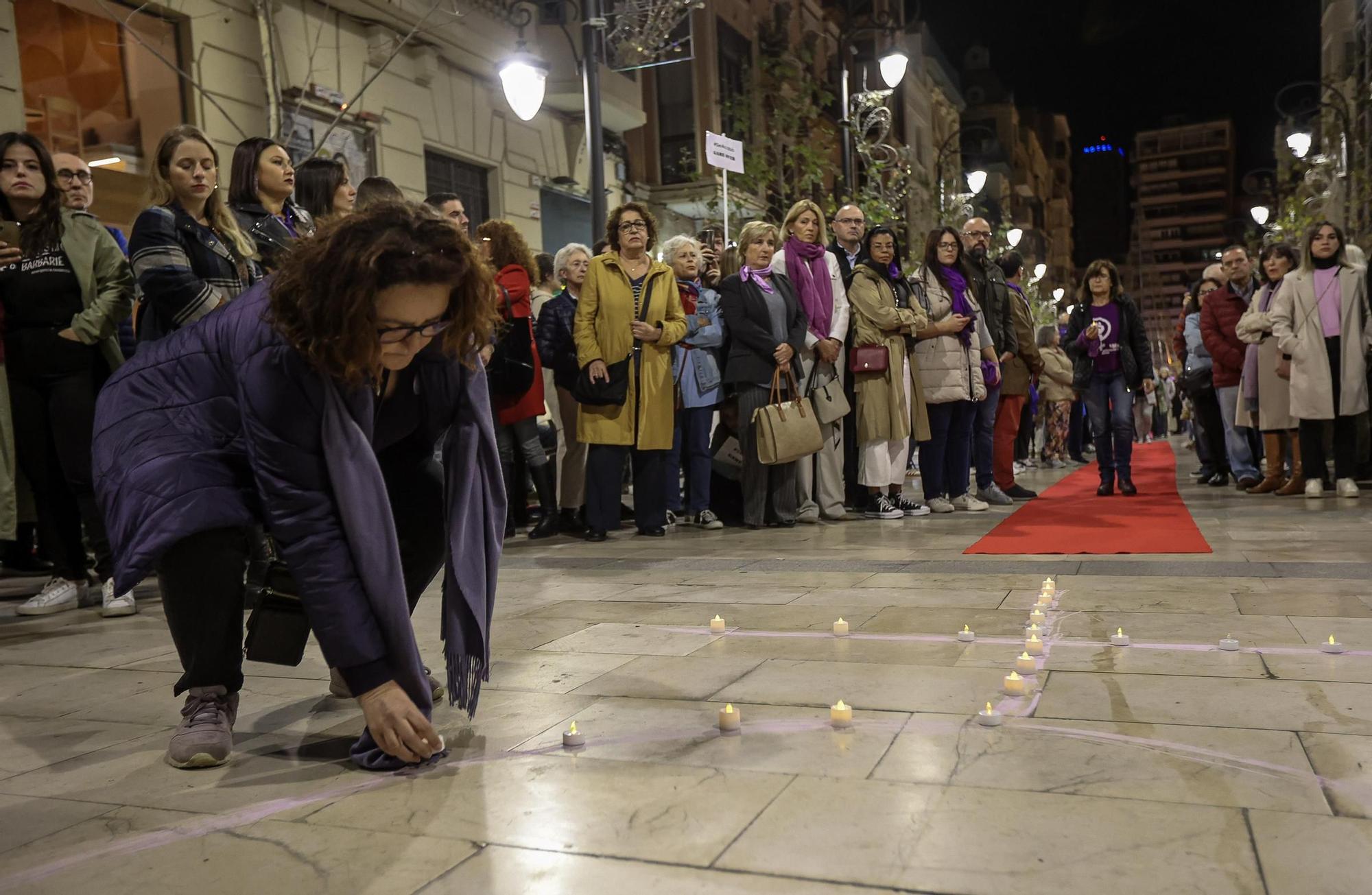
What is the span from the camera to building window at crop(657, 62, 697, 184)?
2370 cm

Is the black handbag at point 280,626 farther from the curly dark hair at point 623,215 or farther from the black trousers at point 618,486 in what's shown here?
the curly dark hair at point 623,215

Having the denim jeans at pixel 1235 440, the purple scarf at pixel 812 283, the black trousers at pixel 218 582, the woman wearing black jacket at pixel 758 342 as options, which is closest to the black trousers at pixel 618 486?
the woman wearing black jacket at pixel 758 342

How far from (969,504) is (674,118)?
16.5 meters

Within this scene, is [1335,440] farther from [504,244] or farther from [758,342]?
[504,244]

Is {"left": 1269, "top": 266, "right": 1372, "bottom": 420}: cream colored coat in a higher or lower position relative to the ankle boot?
higher

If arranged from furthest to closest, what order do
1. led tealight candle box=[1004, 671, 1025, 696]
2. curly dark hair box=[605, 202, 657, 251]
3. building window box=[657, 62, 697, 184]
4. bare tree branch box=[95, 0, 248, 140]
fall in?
building window box=[657, 62, 697, 184] < bare tree branch box=[95, 0, 248, 140] < curly dark hair box=[605, 202, 657, 251] < led tealight candle box=[1004, 671, 1025, 696]

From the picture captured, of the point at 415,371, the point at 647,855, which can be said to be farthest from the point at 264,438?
the point at 647,855

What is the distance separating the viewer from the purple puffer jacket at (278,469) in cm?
277

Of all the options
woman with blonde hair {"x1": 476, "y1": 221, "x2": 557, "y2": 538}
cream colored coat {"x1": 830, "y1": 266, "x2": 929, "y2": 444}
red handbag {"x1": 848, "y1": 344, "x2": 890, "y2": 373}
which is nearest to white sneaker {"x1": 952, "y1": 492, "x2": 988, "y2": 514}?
cream colored coat {"x1": 830, "y1": 266, "x2": 929, "y2": 444}

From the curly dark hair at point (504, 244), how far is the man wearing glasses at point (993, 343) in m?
3.75

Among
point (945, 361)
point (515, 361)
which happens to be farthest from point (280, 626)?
point (945, 361)

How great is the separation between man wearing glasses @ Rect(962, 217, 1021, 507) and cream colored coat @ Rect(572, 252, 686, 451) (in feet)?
9.55

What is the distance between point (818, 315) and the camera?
8391 millimetres

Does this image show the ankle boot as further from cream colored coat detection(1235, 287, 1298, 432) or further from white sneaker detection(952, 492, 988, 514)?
cream colored coat detection(1235, 287, 1298, 432)
